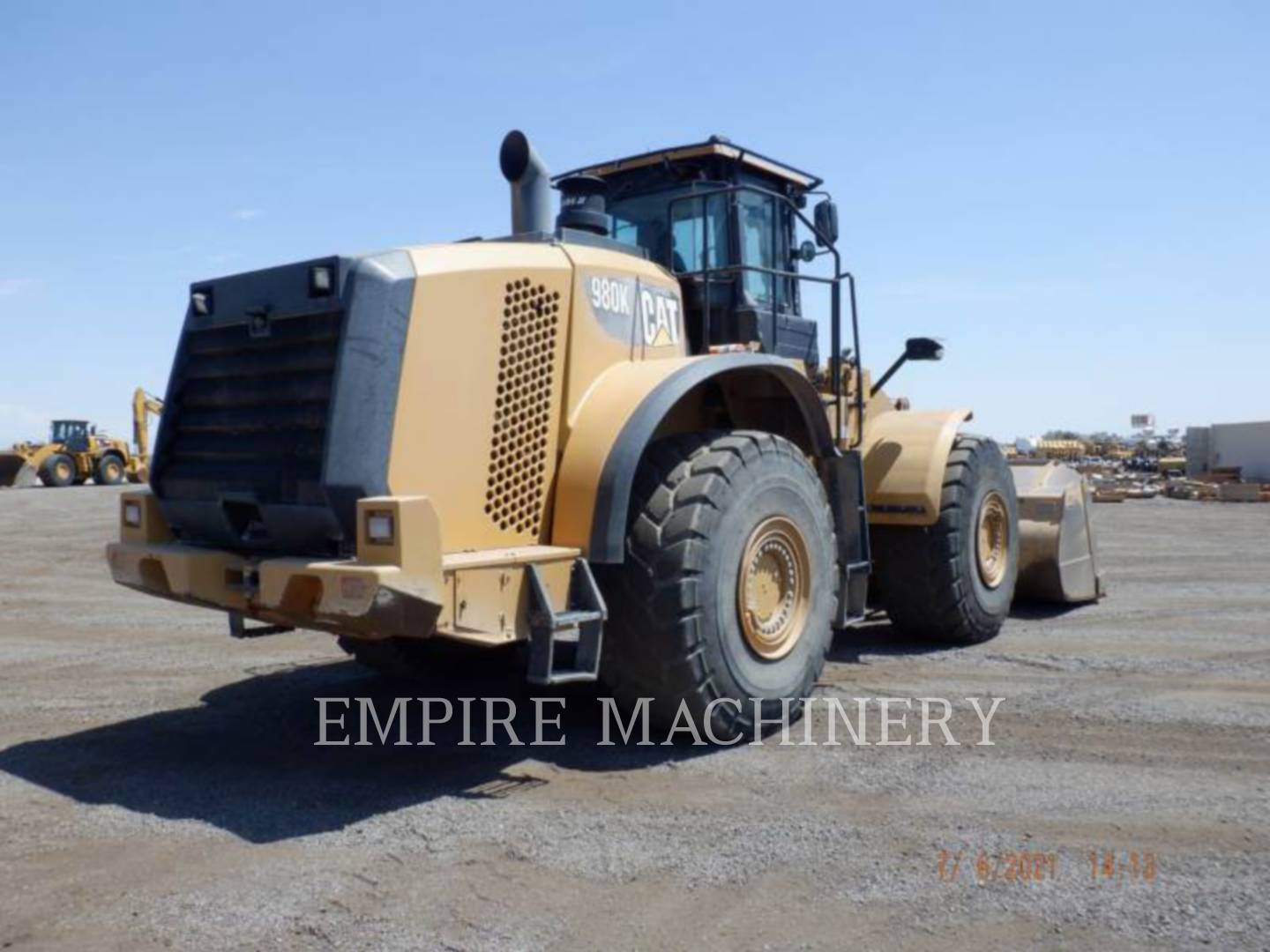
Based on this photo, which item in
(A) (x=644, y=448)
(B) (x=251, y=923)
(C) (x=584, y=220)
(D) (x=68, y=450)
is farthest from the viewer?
(D) (x=68, y=450)

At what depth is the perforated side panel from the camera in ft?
15.5

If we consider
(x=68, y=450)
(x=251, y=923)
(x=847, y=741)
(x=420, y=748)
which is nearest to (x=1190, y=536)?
(x=847, y=741)

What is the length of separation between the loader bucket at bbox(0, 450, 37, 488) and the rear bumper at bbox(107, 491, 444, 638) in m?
36.9

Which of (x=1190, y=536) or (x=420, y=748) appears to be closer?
(x=420, y=748)

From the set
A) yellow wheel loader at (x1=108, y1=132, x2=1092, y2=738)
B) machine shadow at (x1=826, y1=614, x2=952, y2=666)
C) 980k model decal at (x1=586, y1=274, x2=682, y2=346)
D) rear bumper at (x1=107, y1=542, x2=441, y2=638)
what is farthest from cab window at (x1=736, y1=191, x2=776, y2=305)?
rear bumper at (x1=107, y1=542, x2=441, y2=638)

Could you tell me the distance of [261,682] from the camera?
22.7 feet

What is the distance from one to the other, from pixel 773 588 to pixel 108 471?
37.1m

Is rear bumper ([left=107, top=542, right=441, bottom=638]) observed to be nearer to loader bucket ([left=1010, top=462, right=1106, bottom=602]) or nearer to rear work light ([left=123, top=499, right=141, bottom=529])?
rear work light ([left=123, top=499, right=141, bottom=529])

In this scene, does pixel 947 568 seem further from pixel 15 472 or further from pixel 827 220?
pixel 15 472

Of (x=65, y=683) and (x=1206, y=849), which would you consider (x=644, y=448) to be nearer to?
(x=1206, y=849)

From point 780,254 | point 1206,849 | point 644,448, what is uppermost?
point 780,254

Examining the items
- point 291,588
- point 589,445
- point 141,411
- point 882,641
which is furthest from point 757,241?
point 141,411

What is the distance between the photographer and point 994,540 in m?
8.20

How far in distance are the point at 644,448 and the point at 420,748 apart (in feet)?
5.81
